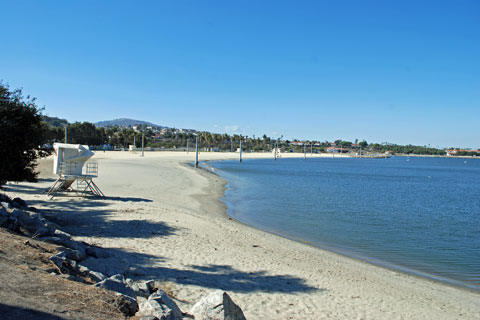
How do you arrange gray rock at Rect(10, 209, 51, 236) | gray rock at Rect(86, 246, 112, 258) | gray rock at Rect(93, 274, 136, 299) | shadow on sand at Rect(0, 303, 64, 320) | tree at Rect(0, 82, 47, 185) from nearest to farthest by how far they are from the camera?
Result: shadow on sand at Rect(0, 303, 64, 320), gray rock at Rect(93, 274, 136, 299), gray rock at Rect(86, 246, 112, 258), gray rock at Rect(10, 209, 51, 236), tree at Rect(0, 82, 47, 185)

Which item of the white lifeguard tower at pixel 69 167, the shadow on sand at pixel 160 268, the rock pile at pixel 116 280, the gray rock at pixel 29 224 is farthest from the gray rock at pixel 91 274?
the white lifeguard tower at pixel 69 167

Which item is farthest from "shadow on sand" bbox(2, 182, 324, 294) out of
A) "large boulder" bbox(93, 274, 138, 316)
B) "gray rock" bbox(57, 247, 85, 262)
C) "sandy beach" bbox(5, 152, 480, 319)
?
"large boulder" bbox(93, 274, 138, 316)

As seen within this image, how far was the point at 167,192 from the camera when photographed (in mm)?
25344

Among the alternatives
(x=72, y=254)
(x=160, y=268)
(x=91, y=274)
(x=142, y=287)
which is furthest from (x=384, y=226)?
(x=91, y=274)

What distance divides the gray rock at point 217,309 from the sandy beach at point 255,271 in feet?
3.49

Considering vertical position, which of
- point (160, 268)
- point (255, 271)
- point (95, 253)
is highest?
point (95, 253)

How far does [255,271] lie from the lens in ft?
31.0

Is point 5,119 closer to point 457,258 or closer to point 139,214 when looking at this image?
point 139,214

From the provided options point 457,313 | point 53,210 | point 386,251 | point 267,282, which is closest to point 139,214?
point 53,210

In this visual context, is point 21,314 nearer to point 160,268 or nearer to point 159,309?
point 159,309

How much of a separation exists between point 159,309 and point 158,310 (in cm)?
2

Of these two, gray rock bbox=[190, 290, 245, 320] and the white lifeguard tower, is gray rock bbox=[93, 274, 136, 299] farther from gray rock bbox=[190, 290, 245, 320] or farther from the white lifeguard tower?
the white lifeguard tower

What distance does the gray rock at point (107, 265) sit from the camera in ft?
23.1

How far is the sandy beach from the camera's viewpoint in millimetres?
7621
